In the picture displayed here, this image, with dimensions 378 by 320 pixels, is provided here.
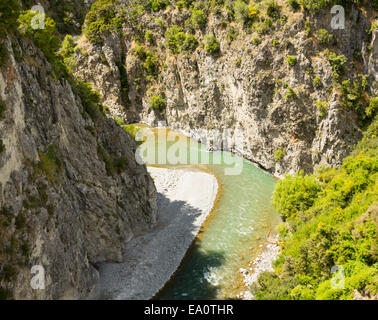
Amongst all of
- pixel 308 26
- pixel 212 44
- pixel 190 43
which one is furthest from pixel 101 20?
pixel 308 26

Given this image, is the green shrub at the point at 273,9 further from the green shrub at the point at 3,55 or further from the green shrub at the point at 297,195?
the green shrub at the point at 3,55

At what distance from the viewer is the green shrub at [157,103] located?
211ft

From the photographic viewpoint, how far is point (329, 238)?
1930cm

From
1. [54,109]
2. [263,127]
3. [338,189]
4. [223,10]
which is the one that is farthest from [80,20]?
[338,189]

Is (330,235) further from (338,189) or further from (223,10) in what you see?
(223,10)

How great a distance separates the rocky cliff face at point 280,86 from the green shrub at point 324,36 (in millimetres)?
408

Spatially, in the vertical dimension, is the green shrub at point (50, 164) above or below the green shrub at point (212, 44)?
below

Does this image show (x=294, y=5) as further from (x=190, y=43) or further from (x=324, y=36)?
(x=190, y=43)

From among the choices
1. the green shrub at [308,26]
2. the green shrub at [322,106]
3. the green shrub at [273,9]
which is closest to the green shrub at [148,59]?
the green shrub at [273,9]

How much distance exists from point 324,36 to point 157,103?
117 ft

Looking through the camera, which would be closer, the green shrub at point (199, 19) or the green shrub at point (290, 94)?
the green shrub at point (290, 94)

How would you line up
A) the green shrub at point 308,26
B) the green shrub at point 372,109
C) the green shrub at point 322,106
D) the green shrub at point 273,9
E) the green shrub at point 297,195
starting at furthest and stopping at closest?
1. the green shrub at point 273,9
2. the green shrub at point 308,26
3. the green shrub at point 322,106
4. the green shrub at point 372,109
5. the green shrub at point 297,195
